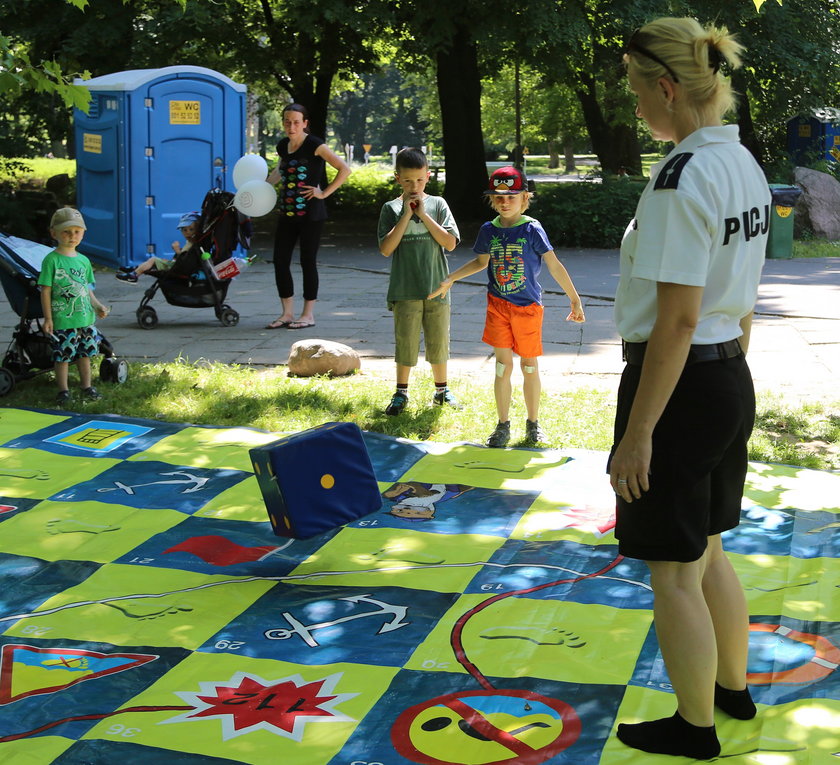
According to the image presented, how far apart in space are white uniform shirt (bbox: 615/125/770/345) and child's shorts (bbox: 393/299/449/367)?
382cm

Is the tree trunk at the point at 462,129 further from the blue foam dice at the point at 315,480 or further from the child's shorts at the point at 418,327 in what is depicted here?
the blue foam dice at the point at 315,480

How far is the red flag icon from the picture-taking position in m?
4.40

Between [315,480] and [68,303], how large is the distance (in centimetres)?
301

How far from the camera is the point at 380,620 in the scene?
150 inches

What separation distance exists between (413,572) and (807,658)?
4.80ft

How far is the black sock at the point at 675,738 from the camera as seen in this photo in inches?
111

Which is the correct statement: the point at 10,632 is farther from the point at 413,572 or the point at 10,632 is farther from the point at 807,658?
the point at 807,658

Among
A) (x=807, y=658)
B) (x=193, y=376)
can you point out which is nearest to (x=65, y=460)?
(x=193, y=376)

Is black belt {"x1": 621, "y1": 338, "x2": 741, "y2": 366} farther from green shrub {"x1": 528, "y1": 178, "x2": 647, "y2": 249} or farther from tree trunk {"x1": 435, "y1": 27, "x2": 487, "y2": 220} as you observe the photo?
tree trunk {"x1": 435, "y1": 27, "x2": 487, "y2": 220}

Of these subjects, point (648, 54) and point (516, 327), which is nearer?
point (648, 54)

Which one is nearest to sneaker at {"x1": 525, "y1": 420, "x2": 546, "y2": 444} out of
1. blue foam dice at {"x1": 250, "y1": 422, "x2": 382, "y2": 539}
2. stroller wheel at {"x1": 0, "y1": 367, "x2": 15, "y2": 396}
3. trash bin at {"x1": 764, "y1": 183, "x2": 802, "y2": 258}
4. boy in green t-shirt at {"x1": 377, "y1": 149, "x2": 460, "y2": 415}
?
boy in green t-shirt at {"x1": 377, "y1": 149, "x2": 460, "y2": 415}

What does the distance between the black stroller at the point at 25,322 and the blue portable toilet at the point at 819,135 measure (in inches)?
565

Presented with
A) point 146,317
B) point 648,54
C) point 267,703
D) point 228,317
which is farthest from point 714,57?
point 146,317

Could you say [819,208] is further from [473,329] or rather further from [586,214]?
[473,329]
